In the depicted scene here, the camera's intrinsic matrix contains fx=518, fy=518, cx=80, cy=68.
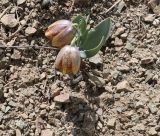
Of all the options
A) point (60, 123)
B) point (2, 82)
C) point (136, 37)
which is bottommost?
point (60, 123)

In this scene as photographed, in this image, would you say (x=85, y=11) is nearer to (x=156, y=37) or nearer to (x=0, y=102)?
(x=156, y=37)

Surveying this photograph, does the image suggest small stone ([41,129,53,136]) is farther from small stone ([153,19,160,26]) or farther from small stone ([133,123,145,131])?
small stone ([153,19,160,26])

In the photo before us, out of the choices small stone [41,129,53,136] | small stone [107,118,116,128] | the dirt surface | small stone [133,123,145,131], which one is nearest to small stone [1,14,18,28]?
the dirt surface

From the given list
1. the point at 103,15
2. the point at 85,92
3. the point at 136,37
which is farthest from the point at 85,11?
the point at 85,92

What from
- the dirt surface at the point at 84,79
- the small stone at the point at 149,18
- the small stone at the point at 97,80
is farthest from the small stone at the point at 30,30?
the small stone at the point at 149,18

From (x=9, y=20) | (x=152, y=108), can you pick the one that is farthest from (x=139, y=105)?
(x=9, y=20)

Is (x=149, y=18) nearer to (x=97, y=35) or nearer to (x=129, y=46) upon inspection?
(x=129, y=46)

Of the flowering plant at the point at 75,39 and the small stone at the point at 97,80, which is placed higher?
the flowering plant at the point at 75,39

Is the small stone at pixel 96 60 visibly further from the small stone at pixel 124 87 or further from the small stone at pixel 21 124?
the small stone at pixel 21 124
